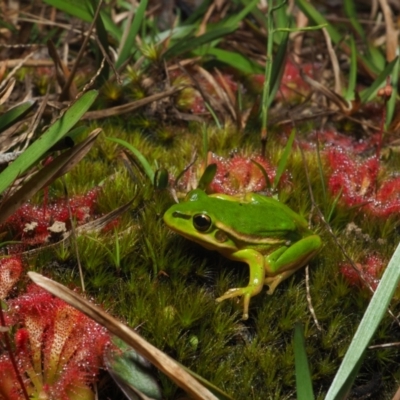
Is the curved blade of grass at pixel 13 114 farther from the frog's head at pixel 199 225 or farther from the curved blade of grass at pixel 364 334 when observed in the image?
the curved blade of grass at pixel 364 334

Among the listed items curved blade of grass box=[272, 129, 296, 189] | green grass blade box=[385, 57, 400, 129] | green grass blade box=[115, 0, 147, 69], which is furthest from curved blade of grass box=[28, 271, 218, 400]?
green grass blade box=[385, 57, 400, 129]

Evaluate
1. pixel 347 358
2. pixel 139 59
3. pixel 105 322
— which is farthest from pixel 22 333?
pixel 139 59

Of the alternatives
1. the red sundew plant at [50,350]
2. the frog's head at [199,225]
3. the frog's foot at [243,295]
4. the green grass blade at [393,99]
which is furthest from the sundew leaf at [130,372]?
the green grass blade at [393,99]

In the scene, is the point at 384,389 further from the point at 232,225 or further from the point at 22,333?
the point at 22,333

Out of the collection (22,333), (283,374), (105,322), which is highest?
(105,322)

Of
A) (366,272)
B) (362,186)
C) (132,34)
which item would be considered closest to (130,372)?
(366,272)

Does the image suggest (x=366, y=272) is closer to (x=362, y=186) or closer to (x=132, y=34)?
(x=362, y=186)

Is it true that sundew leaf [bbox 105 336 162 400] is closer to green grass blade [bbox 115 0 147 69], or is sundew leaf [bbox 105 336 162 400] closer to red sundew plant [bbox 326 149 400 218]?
red sundew plant [bbox 326 149 400 218]
